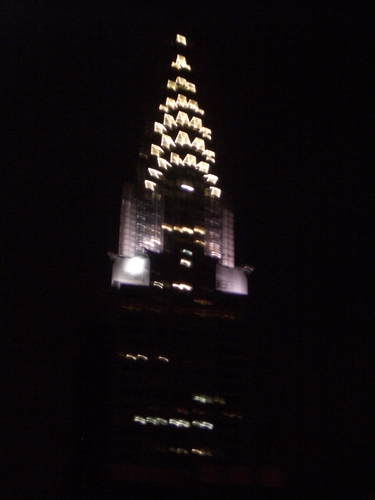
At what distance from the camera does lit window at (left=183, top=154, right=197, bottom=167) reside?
124 metres

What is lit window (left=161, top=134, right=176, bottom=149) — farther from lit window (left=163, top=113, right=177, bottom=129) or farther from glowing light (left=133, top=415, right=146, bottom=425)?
glowing light (left=133, top=415, right=146, bottom=425)

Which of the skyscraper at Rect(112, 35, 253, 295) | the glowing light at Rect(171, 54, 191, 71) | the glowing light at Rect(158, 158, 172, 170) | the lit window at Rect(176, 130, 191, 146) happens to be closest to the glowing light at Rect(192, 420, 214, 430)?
the skyscraper at Rect(112, 35, 253, 295)

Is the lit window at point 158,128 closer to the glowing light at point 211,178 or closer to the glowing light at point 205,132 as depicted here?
the glowing light at point 205,132

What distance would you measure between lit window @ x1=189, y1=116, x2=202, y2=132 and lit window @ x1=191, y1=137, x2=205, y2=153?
288cm

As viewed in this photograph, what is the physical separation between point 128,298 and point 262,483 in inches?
1254

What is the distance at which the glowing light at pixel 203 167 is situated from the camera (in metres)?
124

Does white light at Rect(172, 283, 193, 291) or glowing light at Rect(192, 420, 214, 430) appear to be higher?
white light at Rect(172, 283, 193, 291)

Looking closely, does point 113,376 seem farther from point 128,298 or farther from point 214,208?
point 214,208

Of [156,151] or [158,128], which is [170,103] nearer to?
[158,128]

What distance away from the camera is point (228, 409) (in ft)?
319

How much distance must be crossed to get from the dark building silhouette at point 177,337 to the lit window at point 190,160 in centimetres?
19

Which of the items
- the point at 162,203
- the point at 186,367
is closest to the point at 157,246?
the point at 162,203

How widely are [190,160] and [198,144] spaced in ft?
14.9

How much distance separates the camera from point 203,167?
12425 centimetres
